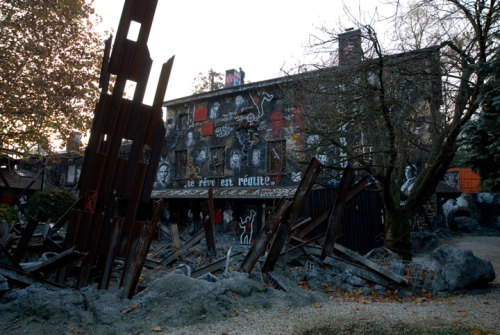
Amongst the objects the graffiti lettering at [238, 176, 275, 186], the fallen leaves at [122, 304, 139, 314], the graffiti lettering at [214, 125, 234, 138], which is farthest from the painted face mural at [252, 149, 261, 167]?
the fallen leaves at [122, 304, 139, 314]

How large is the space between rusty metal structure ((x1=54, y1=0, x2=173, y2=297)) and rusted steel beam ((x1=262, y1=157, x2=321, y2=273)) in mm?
2563

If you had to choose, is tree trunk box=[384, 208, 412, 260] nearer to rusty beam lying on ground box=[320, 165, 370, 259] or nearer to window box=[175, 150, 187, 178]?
rusty beam lying on ground box=[320, 165, 370, 259]

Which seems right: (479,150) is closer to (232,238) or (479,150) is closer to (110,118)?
(110,118)

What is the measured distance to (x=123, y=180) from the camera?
5.12 metres

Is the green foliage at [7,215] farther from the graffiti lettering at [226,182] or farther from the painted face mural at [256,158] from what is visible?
the painted face mural at [256,158]

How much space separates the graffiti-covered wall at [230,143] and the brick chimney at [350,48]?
9.39 meters

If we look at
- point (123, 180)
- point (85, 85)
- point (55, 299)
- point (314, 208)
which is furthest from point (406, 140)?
point (85, 85)

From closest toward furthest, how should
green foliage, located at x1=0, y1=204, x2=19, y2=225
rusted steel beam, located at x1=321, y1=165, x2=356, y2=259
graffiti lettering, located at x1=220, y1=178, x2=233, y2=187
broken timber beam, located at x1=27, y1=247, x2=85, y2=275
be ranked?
broken timber beam, located at x1=27, y1=247, x2=85, y2=275 < rusted steel beam, located at x1=321, y1=165, x2=356, y2=259 < green foliage, located at x1=0, y1=204, x2=19, y2=225 < graffiti lettering, located at x1=220, y1=178, x2=233, y2=187

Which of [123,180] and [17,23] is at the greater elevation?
[17,23]

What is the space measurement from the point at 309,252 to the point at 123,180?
14.4ft

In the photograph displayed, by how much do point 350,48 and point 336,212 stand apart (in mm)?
4241

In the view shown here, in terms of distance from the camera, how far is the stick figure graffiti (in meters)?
19.7

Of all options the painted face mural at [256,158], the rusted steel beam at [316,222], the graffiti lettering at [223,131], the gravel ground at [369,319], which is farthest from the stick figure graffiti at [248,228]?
the gravel ground at [369,319]

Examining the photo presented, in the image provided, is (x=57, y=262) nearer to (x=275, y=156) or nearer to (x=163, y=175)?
(x=275, y=156)
